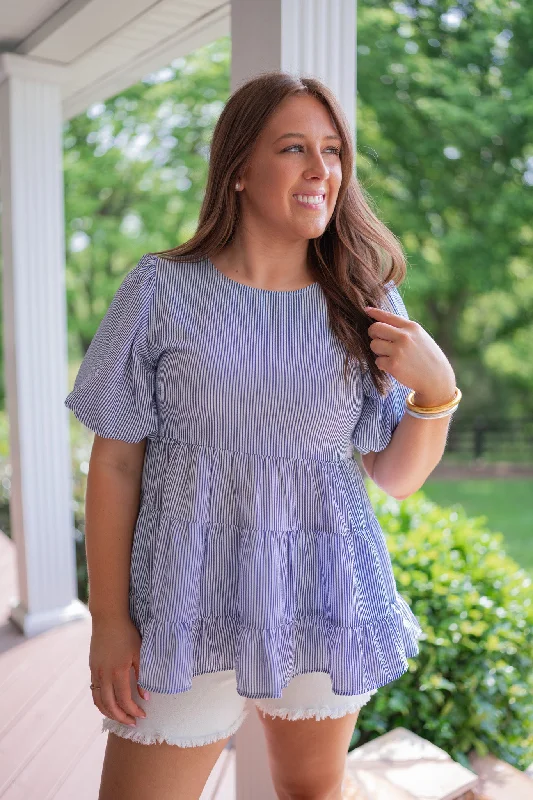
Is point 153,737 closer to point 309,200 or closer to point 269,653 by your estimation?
point 269,653

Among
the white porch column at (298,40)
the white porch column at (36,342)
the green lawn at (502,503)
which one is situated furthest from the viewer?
the green lawn at (502,503)

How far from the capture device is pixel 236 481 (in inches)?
51.8

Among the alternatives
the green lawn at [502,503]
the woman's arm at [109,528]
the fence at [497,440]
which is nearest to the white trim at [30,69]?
the woman's arm at [109,528]

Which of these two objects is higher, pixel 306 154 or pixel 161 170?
pixel 161 170

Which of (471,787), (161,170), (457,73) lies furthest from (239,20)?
(161,170)

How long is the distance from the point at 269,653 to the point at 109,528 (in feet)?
1.04

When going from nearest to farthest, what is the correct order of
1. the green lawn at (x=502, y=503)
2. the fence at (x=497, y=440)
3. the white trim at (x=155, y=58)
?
the white trim at (x=155, y=58), the green lawn at (x=502, y=503), the fence at (x=497, y=440)

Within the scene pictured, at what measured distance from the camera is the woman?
50.3 inches

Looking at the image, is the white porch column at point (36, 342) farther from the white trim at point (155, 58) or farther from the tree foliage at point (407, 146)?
the tree foliage at point (407, 146)

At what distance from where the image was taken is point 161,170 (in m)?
10.3

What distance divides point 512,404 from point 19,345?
11907 millimetres

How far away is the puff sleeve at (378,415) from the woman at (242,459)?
3 cm

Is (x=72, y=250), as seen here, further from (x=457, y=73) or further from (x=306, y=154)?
(x=306, y=154)

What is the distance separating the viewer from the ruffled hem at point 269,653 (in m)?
1.26
